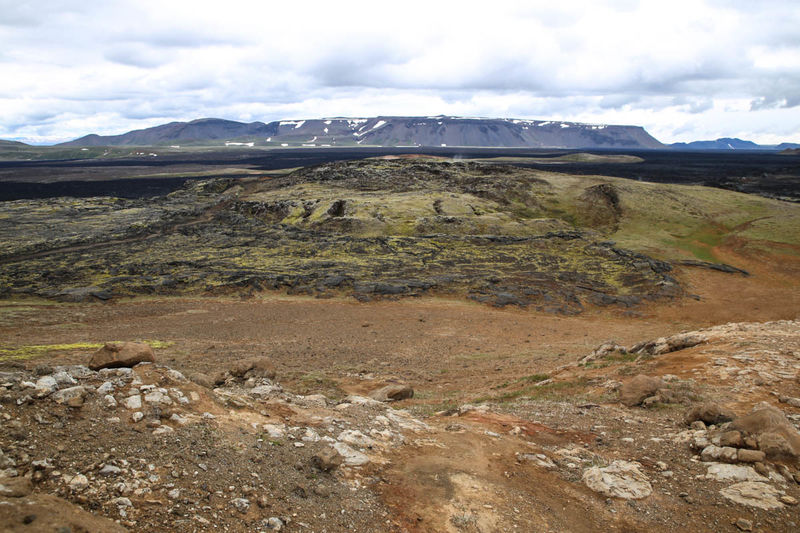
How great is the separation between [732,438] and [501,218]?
63.3 m

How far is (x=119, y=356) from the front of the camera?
1290 centimetres

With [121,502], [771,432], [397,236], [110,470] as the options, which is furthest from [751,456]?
[397,236]

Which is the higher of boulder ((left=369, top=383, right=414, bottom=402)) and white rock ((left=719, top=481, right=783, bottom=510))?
white rock ((left=719, top=481, right=783, bottom=510))

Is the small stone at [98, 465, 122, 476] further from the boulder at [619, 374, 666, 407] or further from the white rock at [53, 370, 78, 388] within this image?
the boulder at [619, 374, 666, 407]

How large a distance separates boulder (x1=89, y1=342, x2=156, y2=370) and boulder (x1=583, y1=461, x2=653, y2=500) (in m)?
12.4

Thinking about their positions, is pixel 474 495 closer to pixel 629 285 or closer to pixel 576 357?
pixel 576 357

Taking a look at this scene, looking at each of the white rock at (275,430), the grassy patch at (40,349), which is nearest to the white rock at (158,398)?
the white rock at (275,430)

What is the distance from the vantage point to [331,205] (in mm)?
75812

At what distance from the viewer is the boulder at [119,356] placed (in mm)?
12852

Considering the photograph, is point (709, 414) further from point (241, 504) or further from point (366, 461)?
point (241, 504)

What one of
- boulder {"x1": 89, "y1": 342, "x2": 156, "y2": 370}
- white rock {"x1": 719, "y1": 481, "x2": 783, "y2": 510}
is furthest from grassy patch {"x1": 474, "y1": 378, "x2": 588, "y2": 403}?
boulder {"x1": 89, "y1": 342, "x2": 156, "y2": 370}

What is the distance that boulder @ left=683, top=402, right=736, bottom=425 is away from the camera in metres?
12.4

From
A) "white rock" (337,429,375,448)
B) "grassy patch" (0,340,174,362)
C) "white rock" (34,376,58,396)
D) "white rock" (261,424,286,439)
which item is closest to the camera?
"white rock" (34,376,58,396)

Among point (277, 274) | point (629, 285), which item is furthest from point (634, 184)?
point (277, 274)
